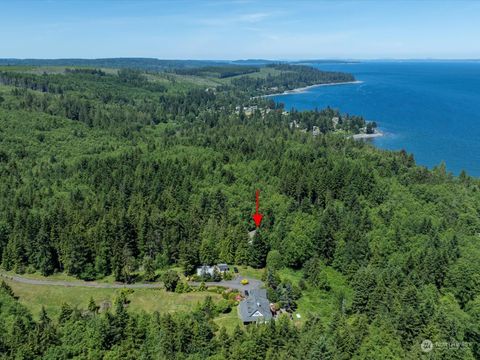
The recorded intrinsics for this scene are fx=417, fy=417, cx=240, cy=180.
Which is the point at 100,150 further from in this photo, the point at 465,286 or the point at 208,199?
the point at 465,286

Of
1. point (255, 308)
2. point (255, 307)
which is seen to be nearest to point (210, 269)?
point (255, 307)

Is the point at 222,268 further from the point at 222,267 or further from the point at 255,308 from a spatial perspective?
the point at 255,308

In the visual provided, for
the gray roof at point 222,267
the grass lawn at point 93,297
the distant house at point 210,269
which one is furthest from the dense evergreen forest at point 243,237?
the grass lawn at point 93,297

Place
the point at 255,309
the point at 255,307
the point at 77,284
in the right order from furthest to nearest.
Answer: the point at 77,284 < the point at 255,307 < the point at 255,309

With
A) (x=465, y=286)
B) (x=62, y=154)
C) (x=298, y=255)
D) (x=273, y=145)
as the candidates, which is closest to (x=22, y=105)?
(x=62, y=154)

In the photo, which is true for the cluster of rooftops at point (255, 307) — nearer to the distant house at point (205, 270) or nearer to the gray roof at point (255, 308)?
the gray roof at point (255, 308)

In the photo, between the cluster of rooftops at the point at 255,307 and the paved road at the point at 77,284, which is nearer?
the cluster of rooftops at the point at 255,307

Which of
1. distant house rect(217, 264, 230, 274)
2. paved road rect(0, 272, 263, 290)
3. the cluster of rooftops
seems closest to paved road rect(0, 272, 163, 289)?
paved road rect(0, 272, 263, 290)
